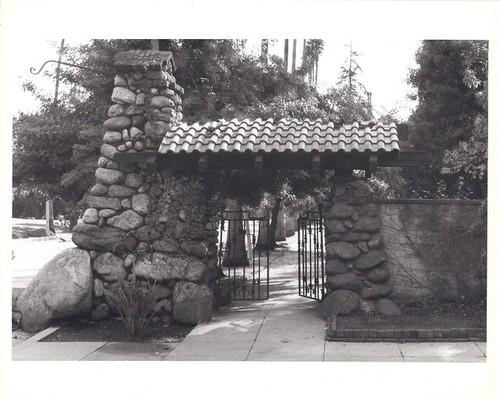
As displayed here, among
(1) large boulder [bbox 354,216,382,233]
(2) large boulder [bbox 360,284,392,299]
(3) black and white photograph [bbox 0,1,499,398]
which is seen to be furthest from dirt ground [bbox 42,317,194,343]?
(1) large boulder [bbox 354,216,382,233]

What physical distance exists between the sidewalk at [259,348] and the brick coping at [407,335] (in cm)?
12

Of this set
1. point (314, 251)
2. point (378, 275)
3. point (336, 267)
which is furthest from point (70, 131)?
point (378, 275)

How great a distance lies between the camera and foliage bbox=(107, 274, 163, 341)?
762 cm

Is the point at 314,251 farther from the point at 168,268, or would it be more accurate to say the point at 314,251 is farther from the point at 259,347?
the point at 259,347

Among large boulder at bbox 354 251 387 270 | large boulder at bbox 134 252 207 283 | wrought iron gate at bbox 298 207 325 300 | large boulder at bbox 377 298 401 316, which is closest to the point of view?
large boulder at bbox 377 298 401 316

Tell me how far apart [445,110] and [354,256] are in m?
7.17

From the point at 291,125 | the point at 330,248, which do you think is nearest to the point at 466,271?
the point at 330,248

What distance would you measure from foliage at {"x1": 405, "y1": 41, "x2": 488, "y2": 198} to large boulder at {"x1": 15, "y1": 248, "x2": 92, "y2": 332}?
796 cm

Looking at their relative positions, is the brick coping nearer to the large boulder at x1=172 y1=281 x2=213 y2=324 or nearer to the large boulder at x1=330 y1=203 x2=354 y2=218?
the large boulder at x1=330 y1=203 x2=354 y2=218

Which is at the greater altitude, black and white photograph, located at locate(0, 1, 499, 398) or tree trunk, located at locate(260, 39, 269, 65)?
tree trunk, located at locate(260, 39, 269, 65)

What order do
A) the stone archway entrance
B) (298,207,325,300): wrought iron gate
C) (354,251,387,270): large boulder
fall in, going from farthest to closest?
(298,207,325,300): wrought iron gate
(354,251,387,270): large boulder
the stone archway entrance

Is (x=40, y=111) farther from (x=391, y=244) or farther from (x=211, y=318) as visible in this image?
(x=391, y=244)

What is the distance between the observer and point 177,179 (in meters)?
8.69
